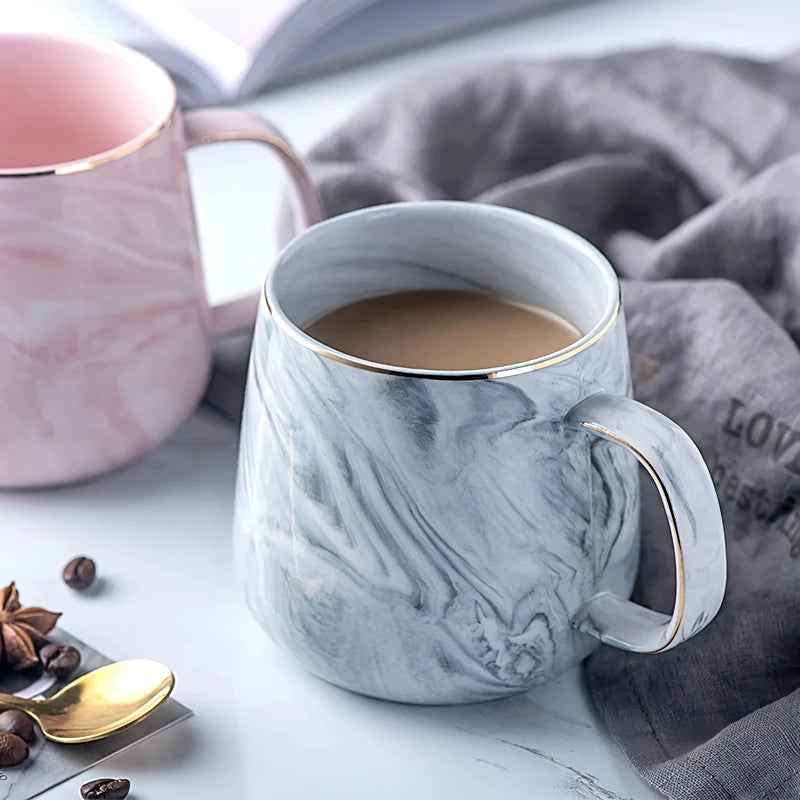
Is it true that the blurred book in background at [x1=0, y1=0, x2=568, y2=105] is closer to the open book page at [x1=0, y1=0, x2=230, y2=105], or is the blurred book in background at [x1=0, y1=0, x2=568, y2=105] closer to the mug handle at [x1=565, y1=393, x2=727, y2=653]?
the open book page at [x1=0, y1=0, x2=230, y2=105]

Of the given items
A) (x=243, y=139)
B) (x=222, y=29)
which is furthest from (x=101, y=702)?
(x=222, y=29)

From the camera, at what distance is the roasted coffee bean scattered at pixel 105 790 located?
1.73ft

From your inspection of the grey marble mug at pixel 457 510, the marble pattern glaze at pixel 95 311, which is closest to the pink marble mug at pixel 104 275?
the marble pattern glaze at pixel 95 311

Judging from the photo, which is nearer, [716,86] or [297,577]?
[297,577]

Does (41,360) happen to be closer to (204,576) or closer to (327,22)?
(204,576)

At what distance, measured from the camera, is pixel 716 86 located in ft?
3.04

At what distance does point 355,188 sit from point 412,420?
40 cm

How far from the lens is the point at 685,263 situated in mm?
806

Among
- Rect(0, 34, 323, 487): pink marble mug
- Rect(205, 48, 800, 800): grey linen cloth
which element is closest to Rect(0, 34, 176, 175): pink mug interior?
Rect(0, 34, 323, 487): pink marble mug

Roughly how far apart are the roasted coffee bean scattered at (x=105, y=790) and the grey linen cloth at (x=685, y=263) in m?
0.20

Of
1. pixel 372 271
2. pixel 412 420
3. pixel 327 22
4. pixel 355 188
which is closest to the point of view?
pixel 412 420

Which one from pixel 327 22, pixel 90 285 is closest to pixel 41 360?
pixel 90 285

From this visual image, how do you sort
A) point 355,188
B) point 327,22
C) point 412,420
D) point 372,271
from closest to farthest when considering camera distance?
point 412,420 → point 372,271 → point 355,188 → point 327,22

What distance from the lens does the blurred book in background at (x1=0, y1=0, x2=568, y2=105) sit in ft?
3.44
